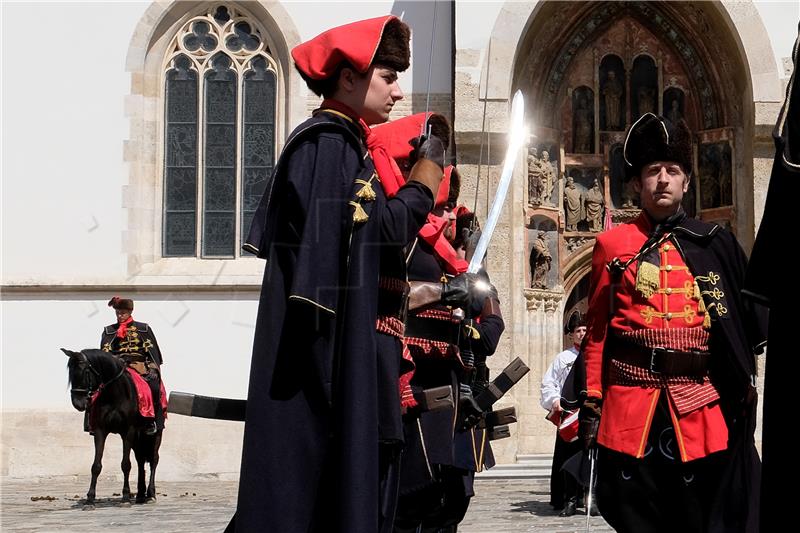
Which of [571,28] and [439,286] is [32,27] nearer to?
[571,28]

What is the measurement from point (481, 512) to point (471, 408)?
483 cm

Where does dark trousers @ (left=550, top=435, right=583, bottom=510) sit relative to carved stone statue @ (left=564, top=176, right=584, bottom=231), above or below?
below

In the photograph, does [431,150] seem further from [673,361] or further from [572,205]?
[572,205]

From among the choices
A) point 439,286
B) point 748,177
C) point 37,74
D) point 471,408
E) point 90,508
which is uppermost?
point 37,74

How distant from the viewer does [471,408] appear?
6.49 m

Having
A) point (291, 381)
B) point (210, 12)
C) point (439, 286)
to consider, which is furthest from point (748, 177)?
point (291, 381)

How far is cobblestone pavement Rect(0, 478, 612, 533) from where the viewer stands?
394 inches

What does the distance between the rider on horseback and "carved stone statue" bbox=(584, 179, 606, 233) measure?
7.51 meters

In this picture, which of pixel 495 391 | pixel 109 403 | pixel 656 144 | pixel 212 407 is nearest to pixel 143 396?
pixel 109 403

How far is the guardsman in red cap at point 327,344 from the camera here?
3.82 m

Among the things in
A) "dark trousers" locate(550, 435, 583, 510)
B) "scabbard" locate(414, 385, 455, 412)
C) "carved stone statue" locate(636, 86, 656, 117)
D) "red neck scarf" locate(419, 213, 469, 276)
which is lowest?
"dark trousers" locate(550, 435, 583, 510)

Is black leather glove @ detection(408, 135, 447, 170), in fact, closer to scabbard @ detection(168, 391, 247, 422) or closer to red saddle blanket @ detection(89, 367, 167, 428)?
scabbard @ detection(168, 391, 247, 422)

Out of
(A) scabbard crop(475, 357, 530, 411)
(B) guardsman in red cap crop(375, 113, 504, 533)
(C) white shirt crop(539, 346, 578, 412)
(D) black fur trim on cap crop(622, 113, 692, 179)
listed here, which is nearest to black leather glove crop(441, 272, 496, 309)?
(B) guardsman in red cap crop(375, 113, 504, 533)

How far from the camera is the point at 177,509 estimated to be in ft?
38.9
